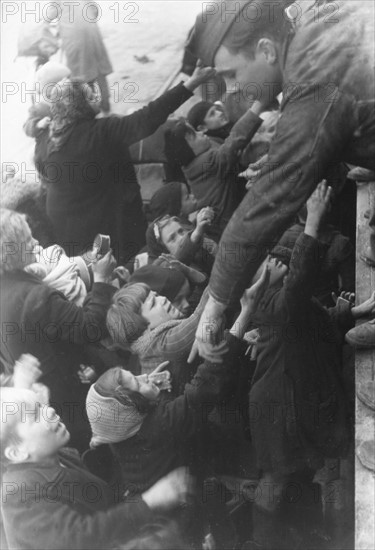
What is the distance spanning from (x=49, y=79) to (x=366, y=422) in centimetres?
310

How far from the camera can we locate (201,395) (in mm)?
6328

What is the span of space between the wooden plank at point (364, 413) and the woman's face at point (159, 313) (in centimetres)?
126

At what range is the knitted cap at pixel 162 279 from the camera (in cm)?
636

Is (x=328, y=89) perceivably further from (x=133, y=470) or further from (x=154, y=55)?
(x=133, y=470)

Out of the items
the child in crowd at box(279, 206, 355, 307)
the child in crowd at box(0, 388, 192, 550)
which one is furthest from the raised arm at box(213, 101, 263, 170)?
the child in crowd at box(0, 388, 192, 550)

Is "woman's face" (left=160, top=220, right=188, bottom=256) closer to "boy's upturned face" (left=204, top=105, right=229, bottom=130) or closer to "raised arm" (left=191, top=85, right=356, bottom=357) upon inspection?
"raised arm" (left=191, top=85, right=356, bottom=357)

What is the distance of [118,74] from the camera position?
6.58 m

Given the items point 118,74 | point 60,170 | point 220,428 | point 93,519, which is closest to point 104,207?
point 60,170

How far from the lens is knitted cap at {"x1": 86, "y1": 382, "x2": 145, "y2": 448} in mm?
6312

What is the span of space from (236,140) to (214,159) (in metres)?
0.19

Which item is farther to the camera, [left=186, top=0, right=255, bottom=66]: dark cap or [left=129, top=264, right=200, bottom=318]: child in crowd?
[left=129, top=264, right=200, bottom=318]: child in crowd

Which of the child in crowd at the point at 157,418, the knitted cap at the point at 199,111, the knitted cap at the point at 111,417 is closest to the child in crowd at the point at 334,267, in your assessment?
the child in crowd at the point at 157,418

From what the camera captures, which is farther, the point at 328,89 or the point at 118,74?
the point at 118,74

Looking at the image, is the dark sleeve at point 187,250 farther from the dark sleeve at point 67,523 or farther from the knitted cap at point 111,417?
the dark sleeve at point 67,523
